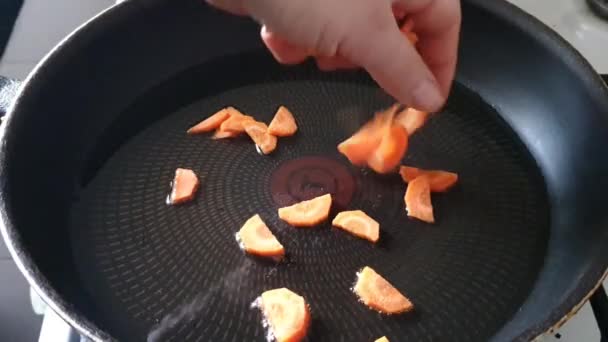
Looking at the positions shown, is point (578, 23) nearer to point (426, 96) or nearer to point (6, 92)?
point (426, 96)

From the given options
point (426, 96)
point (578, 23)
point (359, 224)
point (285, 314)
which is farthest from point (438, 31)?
point (578, 23)

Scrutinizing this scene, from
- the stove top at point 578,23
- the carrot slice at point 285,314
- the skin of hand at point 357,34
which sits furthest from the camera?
the stove top at point 578,23

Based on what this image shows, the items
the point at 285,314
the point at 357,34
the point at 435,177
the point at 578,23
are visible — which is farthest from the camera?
the point at 578,23

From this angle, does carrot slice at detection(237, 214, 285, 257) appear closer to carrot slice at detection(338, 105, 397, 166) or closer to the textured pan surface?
the textured pan surface

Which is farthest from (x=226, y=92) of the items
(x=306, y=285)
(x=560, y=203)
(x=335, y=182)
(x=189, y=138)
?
(x=560, y=203)

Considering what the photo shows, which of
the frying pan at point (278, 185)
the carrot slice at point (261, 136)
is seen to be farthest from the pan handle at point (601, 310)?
the carrot slice at point (261, 136)

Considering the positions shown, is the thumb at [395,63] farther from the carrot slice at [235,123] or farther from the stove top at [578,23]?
the stove top at [578,23]
